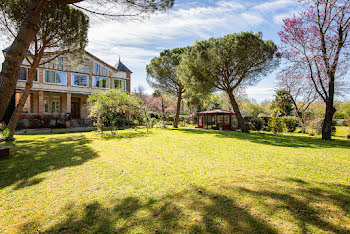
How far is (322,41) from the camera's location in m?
10.9

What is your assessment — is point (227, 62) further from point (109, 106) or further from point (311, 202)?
point (311, 202)

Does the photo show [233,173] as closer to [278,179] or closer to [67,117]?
[278,179]

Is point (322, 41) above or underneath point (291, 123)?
above

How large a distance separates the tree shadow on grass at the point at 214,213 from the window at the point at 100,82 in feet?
70.7

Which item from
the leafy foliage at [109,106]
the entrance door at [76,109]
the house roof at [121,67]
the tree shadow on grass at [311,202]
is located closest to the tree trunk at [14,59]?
the tree shadow on grass at [311,202]

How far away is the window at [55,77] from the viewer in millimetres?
Result: 18833

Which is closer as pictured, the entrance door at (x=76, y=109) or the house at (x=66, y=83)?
the house at (x=66, y=83)

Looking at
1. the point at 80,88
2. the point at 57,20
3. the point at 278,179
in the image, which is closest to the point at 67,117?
the point at 80,88

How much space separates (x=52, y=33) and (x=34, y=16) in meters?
8.04

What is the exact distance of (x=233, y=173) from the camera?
3842 millimetres

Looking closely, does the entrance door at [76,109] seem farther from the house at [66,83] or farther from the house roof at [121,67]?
the house roof at [121,67]

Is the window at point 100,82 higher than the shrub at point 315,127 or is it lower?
higher

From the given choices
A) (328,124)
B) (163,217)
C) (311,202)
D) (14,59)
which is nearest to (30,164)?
(14,59)

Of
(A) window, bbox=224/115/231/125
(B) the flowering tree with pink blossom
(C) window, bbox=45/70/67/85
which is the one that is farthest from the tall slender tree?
(C) window, bbox=45/70/67/85
